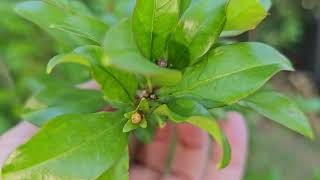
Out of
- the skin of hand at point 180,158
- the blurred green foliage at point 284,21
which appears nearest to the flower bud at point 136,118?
the skin of hand at point 180,158

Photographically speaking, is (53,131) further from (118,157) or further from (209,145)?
(209,145)

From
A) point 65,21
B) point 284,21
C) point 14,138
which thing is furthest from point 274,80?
point 65,21

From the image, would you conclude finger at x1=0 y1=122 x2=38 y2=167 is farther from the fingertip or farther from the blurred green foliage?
the blurred green foliage

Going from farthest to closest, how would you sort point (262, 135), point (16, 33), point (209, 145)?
point (262, 135)
point (16, 33)
point (209, 145)

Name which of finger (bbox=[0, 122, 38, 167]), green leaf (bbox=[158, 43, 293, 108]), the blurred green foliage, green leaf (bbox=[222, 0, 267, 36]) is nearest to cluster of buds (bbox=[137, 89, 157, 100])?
green leaf (bbox=[158, 43, 293, 108])

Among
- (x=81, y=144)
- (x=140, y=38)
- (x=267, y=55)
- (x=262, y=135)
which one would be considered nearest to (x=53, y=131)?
(x=81, y=144)

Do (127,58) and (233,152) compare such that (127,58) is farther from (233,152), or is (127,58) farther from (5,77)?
(5,77)
